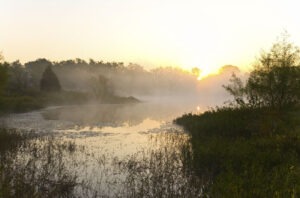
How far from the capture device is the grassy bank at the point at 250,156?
1153 centimetres

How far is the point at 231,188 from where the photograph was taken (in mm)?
10266

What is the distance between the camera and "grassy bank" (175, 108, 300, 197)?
11531 mm

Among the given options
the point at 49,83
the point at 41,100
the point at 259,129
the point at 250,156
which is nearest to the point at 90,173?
the point at 250,156

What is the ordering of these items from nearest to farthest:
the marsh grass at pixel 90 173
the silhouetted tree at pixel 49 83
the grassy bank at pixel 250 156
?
the grassy bank at pixel 250 156 < the marsh grass at pixel 90 173 < the silhouetted tree at pixel 49 83

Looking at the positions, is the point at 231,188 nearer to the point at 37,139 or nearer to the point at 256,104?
the point at 37,139

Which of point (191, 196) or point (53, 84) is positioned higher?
point (53, 84)

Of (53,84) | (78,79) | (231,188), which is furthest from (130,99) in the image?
(231,188)

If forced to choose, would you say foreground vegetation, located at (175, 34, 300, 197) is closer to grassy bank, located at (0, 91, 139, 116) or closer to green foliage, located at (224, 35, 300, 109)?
green foliage, located at (224, 35, 300, 109)

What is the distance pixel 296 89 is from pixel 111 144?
16.1 meters

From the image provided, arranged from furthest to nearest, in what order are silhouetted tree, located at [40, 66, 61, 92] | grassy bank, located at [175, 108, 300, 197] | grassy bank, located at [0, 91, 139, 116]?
silhouetted tree, located at [40, 66, 61, 92], grassy bank, located at [0, 91, 139, 116], grassy bank, located at [175, 108, 300, 197]

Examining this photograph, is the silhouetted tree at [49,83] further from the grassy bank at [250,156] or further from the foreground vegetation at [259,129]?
the grassy bank at [250,156]

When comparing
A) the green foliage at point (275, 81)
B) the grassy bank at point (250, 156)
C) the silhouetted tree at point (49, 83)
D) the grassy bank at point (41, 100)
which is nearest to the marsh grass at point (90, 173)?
the grassy bank at point (250, 156)

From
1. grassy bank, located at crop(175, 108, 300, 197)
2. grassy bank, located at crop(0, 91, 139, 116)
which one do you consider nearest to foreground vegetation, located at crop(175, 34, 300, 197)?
grassy bank, located at crop(175, 108, 300, 197)

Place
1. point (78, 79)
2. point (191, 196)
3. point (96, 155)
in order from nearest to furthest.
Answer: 1. point (191, 196)
2. point (96, 155)
3. point (78, 79)
